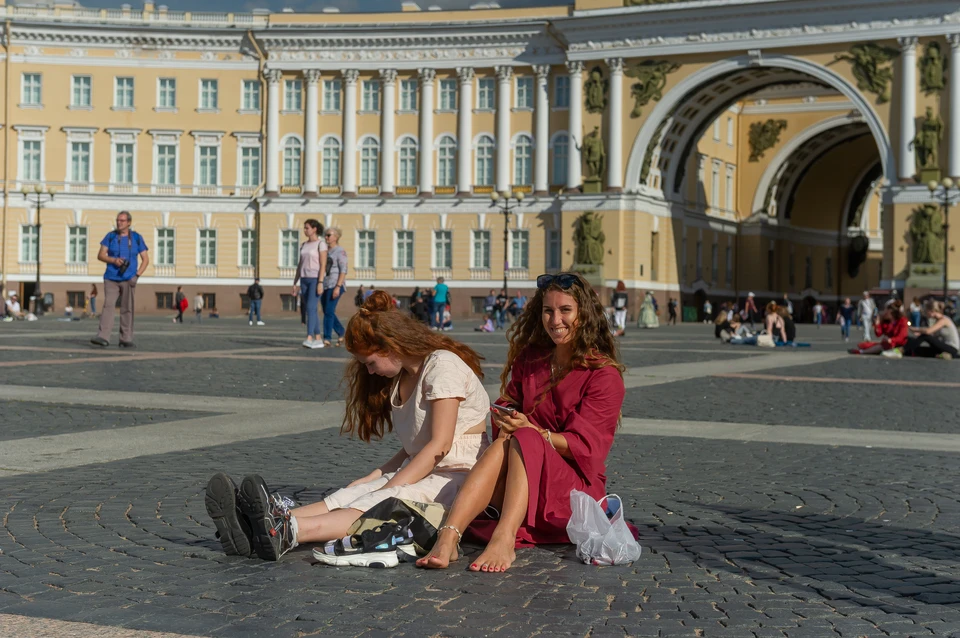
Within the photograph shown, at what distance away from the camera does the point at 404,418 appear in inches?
262

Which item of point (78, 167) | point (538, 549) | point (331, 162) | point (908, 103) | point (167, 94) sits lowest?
point (538, 549)

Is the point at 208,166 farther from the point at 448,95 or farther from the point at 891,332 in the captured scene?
the point at 891,332

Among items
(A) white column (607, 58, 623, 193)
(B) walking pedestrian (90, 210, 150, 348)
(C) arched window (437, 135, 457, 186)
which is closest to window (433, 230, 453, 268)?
(C) arched window (437, 135, 457, 186)

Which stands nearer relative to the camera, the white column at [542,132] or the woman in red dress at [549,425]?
the woman in red dress at [549,425]

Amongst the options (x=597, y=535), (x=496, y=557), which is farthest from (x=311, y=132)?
(x=496, y=557)

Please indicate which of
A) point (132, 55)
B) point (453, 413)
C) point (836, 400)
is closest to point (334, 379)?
point (836, 400)

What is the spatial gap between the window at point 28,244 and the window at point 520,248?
20949mm

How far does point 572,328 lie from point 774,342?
27497mm

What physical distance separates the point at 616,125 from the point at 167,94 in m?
20.3

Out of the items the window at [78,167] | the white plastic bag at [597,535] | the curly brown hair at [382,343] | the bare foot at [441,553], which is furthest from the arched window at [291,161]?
the bare foot at [441,553]

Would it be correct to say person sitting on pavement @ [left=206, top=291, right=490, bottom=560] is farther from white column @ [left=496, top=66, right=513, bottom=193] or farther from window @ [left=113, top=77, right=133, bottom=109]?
window @ [left=113, top=77, right=133, bottom=109]

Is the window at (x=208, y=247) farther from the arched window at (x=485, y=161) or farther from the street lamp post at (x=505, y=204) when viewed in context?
the street lamp post at (x=505, y=204)

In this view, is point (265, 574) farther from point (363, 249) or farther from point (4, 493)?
point (363, 249)

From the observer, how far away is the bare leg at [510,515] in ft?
19.2
